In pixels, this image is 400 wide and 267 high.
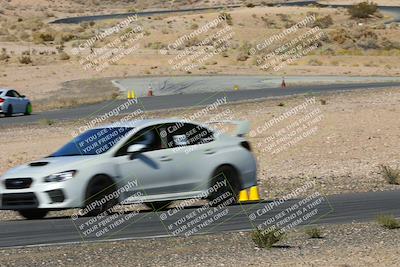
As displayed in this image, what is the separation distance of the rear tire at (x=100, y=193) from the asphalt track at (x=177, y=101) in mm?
23165

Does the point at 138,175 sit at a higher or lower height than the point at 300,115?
higher

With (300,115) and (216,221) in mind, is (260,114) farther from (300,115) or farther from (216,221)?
(216,221)

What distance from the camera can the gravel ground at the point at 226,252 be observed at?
12.3 meters

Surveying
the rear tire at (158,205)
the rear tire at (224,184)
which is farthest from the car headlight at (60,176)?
the rear tire at (224,184)

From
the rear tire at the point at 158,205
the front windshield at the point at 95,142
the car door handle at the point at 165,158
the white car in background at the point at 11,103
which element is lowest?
the white car in background at the point at 11,103

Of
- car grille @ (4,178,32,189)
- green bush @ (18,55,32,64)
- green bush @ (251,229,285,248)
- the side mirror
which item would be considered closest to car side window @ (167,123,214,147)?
the side mirror

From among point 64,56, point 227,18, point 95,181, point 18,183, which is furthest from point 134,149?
point 227,18

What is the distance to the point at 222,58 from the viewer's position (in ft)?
251

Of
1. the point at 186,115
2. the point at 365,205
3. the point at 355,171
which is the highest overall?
the point at 365,205

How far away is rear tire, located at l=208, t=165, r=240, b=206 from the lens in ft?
59.3

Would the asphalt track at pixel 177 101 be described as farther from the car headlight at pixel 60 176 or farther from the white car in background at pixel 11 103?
the car headlight at pixel 60 176

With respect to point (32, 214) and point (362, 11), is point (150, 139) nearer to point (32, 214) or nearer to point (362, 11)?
point (32, 214)

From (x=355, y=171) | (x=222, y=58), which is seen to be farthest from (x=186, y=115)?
(x=222, y=58)

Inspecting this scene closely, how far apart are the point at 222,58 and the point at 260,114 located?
1534 inches
